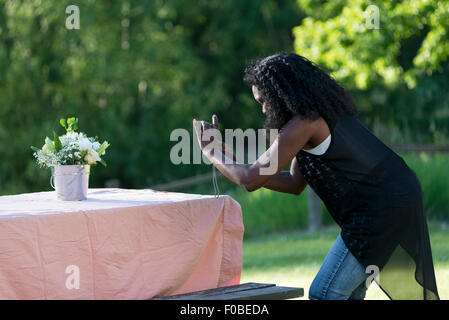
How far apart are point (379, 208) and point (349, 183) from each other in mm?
173

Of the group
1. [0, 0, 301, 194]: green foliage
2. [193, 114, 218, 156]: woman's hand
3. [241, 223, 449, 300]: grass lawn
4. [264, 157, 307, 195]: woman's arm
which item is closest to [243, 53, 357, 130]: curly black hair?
[193, 114, 218, 156]: woman's hand

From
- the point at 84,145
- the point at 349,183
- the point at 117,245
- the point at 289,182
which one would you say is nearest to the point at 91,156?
the point at 84,145

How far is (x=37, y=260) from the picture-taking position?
11.2ft

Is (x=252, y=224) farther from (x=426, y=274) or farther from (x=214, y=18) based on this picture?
(x=214, y=18)

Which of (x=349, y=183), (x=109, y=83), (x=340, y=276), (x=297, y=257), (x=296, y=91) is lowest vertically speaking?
(x=297, y=257)

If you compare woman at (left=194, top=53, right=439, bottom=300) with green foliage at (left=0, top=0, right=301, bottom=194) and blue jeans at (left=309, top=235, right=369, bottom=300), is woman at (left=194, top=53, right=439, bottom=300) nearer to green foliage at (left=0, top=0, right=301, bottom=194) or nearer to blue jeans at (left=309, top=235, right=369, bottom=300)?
blue jeans at (left=309, top=235, right=369, bottom=300)

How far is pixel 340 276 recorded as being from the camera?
320 cm

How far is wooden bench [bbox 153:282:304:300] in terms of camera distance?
3.72 metres

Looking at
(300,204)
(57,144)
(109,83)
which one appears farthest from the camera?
(109,83)

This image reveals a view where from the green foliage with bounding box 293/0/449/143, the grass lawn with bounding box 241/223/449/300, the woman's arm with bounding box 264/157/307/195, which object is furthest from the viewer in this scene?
the green foliage with bounding box 293/0/449/143

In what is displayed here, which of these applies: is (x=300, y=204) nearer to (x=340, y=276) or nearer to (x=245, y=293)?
(x=245, y=293)

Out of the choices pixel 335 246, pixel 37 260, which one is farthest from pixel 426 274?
pixel 37 260
